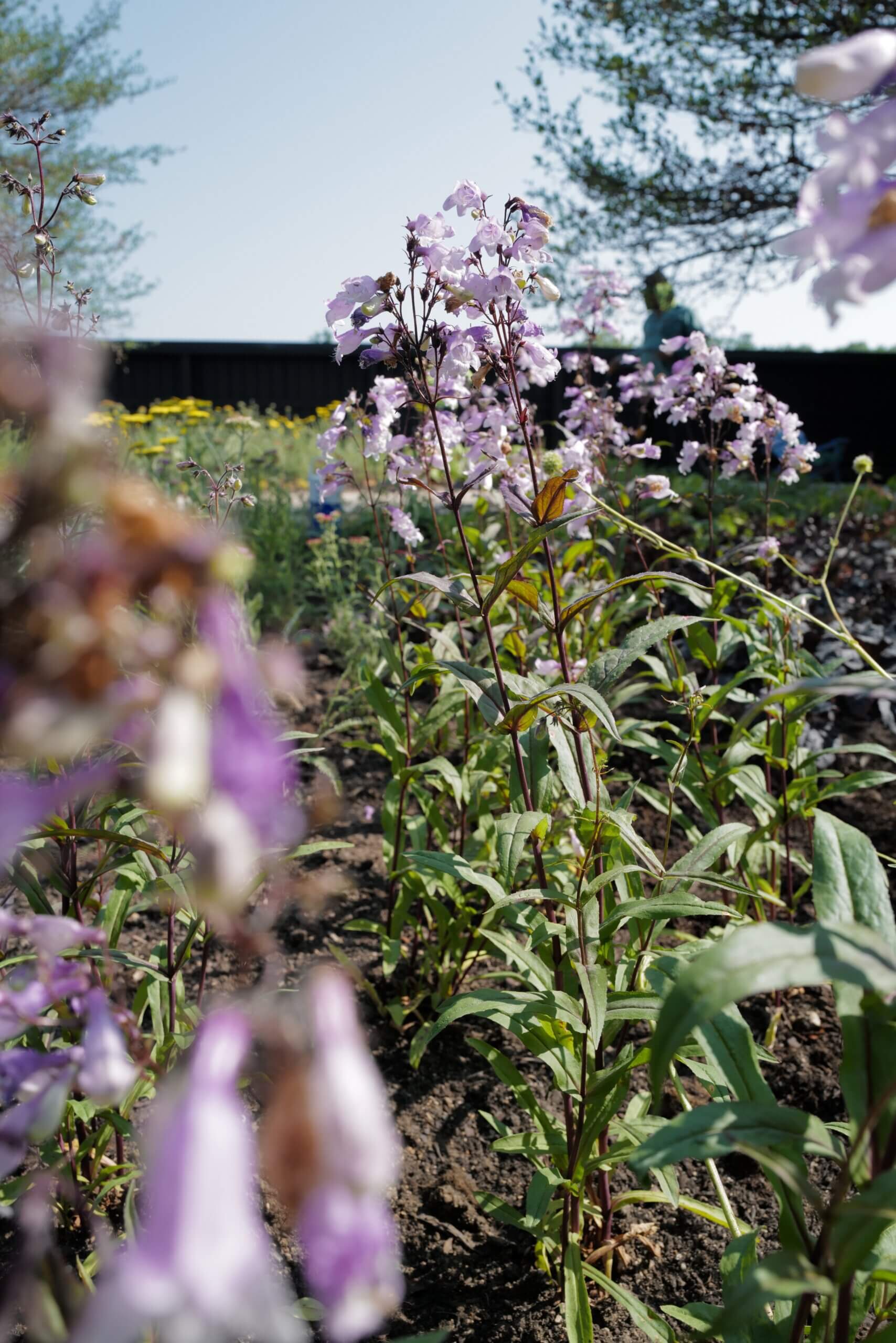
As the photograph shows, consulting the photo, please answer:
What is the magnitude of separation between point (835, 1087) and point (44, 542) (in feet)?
6.86

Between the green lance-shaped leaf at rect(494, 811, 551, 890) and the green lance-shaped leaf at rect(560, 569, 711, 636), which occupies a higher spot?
the green lance-shaped leaf at rect(560, 569, 711, 636)

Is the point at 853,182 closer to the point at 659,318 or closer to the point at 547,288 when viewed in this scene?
the point at 547,288

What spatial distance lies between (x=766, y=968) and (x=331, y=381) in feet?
50.7

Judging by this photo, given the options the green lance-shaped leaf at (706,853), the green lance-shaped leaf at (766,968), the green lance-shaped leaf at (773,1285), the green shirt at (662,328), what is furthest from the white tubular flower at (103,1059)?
the green shirt at (662,328)

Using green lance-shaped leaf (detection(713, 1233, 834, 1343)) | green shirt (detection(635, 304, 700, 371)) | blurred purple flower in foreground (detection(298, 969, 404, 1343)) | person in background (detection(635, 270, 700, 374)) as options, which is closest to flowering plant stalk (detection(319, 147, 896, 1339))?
green lance-shaped leaf (detection(713, 1233, 834, 1343))

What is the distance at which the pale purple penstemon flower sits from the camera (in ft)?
1.83

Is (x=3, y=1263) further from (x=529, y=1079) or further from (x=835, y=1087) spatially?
(x=835, y=1087)

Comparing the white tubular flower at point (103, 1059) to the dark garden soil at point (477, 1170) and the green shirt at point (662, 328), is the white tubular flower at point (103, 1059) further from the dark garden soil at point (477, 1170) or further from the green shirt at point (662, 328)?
the green shirt at point (662, 328)

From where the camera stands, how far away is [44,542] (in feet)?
1.45

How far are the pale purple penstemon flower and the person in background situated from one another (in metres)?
7.71

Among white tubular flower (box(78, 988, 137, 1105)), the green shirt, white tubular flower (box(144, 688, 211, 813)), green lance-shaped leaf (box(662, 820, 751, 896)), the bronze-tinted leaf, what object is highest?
the green shirt

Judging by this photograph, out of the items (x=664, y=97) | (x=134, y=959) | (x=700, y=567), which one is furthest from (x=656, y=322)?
(x=134, y=959)

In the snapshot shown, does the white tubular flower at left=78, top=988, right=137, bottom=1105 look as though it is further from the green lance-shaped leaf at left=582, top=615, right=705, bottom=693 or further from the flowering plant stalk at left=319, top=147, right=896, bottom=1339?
the green lance-shaped leaf at left=582, top=615, right=705, bottom=693

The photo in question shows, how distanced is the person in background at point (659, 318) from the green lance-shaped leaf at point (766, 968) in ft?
25.4
